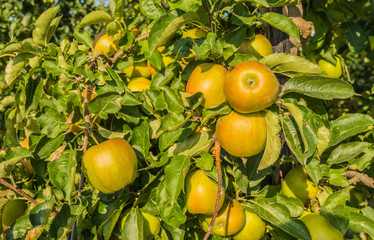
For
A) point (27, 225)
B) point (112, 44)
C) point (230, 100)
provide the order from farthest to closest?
point (112, 44) → point (27, 225) → point (230, 100)

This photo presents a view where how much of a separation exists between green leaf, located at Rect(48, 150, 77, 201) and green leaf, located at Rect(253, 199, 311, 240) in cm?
63

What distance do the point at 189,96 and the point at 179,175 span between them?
23 cm

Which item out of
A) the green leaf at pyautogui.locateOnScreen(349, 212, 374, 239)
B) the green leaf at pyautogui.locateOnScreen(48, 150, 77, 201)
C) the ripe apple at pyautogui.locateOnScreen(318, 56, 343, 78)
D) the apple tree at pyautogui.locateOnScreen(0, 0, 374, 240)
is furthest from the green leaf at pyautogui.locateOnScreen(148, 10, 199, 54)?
the ripe apple at pyautogui.locateOnScreen(318, 56, 343, 78)

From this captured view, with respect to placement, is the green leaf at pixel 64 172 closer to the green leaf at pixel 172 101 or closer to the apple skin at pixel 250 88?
the green leaf at pixel 172 101

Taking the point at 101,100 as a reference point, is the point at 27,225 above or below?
below

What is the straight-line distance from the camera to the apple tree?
0.91 m

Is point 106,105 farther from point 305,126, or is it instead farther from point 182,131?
point 305,126

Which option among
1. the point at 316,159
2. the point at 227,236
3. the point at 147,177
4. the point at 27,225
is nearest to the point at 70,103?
the point at 147,177

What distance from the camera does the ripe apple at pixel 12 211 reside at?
4.19ft

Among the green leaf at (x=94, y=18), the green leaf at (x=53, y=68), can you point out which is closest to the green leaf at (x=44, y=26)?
the green leaf at (x=94, y=18)

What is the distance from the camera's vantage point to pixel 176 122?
3.07ft

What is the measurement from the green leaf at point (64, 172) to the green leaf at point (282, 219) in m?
0.63

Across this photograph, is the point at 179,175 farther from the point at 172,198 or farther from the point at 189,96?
the point at 189,96

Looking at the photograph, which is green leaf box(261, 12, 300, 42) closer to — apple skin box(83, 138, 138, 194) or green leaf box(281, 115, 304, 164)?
green leaf box(281, 115, 304, 164)
